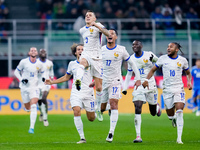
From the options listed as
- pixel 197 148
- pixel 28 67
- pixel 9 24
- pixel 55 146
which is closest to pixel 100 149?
pixel 55 146

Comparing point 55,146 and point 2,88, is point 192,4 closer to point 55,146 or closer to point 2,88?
point 2,88

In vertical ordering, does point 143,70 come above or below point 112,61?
below

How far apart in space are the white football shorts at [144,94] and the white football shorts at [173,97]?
0.97m

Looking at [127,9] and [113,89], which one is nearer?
[113,89]

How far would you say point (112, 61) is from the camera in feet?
44.5

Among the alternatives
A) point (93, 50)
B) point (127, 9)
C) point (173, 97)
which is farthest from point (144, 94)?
point (127, 9)

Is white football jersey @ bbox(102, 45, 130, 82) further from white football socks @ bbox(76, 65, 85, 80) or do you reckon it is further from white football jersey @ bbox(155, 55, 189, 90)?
white football socks @ bbox(76, 65, 85, 80)

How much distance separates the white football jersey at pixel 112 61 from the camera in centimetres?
1347

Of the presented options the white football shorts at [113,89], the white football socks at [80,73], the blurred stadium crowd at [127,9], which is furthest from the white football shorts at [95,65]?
the blurred stadium crowd at [127,9]

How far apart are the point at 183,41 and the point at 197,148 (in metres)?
17.0

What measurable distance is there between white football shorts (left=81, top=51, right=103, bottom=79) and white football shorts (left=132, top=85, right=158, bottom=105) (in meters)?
1.91

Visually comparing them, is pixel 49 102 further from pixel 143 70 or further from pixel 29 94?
pixel 143 70

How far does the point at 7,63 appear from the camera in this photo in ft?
91.8

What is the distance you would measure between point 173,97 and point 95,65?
2.21 meters
